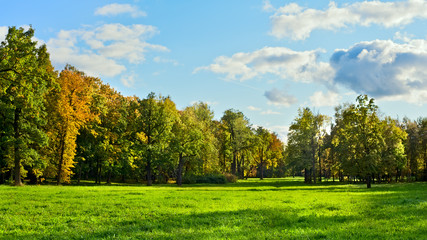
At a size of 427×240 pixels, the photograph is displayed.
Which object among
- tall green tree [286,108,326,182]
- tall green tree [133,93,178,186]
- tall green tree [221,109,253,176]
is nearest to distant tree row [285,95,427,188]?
tall green tree [286,108,326,182]

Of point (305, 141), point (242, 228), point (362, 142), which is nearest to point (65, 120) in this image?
point (242, 228)

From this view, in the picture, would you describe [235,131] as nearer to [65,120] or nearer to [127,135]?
[127,135]

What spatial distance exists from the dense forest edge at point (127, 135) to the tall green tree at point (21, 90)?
0.10m

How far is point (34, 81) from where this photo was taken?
102ft

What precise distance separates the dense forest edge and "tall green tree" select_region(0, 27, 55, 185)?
0.10 meters

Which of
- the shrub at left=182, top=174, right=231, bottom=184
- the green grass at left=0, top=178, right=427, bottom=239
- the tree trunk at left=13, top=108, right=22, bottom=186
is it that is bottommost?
the shrub at left=182, top=174, right=231, bottom=184

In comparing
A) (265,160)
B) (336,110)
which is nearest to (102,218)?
(336,110)

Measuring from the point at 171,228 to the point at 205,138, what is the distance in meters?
59.2

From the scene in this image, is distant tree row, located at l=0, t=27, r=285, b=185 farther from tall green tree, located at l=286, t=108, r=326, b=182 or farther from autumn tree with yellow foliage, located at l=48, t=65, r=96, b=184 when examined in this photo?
tall green tree, located at l=286, t=108, r=326, b=182

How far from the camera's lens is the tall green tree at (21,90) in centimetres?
3111

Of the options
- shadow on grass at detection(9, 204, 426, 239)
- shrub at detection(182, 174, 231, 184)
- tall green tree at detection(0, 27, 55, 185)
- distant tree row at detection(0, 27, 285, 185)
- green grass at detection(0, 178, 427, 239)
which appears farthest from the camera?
shrub at detection(182, 174, 231, 184)

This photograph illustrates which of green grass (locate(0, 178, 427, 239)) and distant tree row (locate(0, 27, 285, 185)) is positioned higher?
distant tree row (locate(0, 27, 285, 185))

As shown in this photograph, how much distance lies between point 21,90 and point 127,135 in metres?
32.4

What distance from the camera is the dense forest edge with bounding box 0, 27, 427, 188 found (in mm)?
38781
